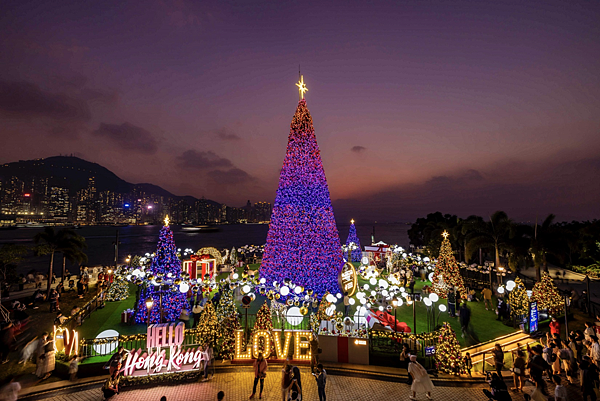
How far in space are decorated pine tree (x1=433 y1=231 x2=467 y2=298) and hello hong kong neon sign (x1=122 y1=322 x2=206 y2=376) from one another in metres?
14.6

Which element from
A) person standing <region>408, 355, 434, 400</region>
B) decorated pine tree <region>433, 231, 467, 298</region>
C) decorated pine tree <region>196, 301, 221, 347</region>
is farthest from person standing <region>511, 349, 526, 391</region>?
decorated pine tree <region>196, 301, 221, 347</region>

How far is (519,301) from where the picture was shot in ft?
41.7

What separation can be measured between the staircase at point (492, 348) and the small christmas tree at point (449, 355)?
168cm

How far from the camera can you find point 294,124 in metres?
15.7

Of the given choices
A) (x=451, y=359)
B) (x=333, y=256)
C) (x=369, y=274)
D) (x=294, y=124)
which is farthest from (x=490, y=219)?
(x=294, y=124)

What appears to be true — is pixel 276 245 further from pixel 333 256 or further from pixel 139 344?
pixel 139 344

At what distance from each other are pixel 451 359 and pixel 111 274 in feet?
78.5

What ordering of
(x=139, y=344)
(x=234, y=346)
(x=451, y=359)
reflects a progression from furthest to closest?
(x=139, y=344)
(x=234, y=346)
(x=451, y=359)

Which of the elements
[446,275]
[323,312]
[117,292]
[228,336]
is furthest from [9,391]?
[446,275]

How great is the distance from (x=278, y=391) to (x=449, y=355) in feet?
19.3

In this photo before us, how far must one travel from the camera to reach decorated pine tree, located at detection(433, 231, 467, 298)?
1600 centimetres

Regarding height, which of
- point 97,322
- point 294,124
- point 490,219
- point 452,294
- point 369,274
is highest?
point 294,124

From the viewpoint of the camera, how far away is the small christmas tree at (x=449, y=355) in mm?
8727

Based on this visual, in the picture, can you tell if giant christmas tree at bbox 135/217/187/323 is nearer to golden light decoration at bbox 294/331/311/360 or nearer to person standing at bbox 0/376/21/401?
person standing at bbox 0/376/21/401
